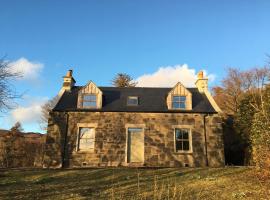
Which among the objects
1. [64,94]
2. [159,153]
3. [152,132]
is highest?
[64,94]

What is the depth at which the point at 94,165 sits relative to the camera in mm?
19422

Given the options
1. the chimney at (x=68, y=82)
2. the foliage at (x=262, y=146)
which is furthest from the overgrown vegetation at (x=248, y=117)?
the chimney at (x=68, y=82)

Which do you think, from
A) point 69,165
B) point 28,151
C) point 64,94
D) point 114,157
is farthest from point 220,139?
point 28,151

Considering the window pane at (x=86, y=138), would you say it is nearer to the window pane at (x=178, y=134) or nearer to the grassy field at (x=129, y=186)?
the grassy field at (x=129, y=186)

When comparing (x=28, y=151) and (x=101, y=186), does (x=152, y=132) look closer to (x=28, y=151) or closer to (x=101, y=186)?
(x=101, y=186)

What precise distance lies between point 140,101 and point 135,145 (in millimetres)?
3885

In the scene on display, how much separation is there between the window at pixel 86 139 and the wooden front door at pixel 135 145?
2.78m

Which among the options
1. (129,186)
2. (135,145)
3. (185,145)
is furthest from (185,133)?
(129,186)

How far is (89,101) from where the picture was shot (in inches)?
837

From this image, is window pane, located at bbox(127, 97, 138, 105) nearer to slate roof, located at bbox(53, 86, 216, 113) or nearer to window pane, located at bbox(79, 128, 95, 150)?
slate roof, located at bbox(53, 86, 216, 113)

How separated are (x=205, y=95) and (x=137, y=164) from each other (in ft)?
28.2

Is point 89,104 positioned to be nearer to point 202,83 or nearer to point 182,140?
point 182,140

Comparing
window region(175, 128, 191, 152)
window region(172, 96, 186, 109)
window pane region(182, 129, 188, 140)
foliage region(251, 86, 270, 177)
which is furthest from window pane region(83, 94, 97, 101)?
foliage region(251, 86, 270, 177)

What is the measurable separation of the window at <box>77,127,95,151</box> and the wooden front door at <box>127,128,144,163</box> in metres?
2.78
